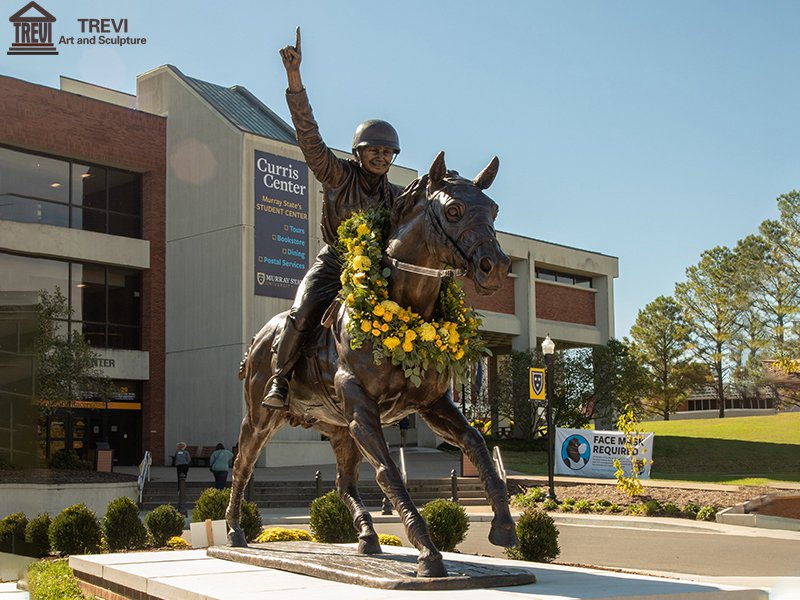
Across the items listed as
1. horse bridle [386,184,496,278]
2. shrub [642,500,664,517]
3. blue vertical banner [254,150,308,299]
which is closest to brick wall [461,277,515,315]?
blue vertical banner [254,150,308,299]

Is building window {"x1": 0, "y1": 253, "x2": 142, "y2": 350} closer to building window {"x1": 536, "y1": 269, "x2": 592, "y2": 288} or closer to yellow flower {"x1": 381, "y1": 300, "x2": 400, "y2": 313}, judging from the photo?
building window {"x1": 536, "y1": 269, "x2": 592, "y2": 288}

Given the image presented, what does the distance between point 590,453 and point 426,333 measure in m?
26.4

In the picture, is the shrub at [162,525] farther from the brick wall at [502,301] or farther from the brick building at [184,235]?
the brick wall at [502,301]

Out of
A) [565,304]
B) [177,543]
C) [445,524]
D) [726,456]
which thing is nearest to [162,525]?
[177,543]

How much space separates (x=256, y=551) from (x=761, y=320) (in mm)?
62362

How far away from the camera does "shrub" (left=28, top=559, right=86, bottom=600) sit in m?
9.38

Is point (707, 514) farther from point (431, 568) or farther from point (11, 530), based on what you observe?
point (431, 568)

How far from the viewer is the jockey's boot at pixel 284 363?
827cm

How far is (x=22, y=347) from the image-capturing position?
3253 cm

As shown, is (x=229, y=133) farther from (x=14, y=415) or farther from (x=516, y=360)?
(x=516, y=360)

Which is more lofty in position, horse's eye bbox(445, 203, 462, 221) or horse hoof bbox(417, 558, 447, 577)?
horse's eye bbox(445, 203, 462, 221)

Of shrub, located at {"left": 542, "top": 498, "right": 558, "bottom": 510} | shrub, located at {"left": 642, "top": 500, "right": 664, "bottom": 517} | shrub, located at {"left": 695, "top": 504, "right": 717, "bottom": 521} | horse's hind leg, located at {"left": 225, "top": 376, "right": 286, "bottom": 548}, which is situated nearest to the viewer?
horse's hind leg, located at {"left": 225, "top": 376, "right": 286, "bottom": 548}

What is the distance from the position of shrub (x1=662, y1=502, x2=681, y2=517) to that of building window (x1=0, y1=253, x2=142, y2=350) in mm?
24220

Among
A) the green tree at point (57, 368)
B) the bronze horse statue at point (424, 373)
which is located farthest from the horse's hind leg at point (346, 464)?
the green tree at point (57, 368)
